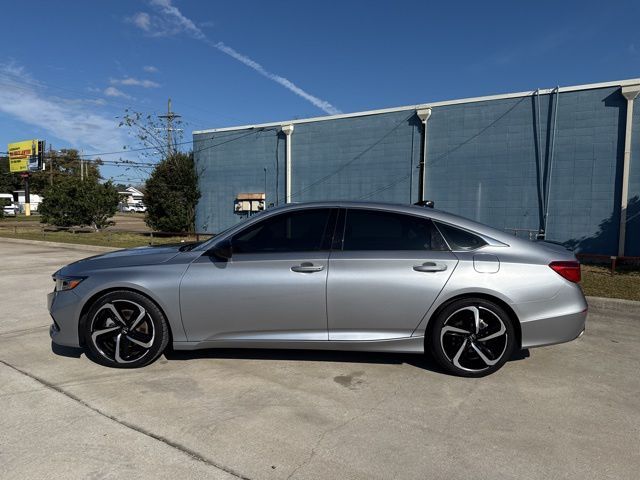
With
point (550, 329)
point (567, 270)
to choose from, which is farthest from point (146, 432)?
point (567, 270)

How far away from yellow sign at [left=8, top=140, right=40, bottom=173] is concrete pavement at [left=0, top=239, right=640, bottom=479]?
185 ft

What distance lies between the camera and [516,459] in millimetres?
2770

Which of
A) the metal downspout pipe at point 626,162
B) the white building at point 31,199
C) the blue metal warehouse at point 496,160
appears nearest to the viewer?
the metal downspout pipe at point 626,162

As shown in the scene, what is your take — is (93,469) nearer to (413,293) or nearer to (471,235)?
(413,293)

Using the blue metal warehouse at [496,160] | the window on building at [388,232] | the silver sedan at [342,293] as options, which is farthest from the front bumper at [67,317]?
the blue metal warehouse at [496,160]

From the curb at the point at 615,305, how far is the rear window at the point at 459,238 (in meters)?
3.84

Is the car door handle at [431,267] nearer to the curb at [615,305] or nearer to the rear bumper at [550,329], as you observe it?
the rear bumper at [550,329]

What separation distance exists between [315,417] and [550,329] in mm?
2180

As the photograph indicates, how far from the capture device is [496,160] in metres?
14.7

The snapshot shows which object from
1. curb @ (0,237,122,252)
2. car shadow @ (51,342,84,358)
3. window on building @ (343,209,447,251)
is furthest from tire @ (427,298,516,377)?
curb @ (0,237,122,252)

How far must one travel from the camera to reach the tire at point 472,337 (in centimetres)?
392

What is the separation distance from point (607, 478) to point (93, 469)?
293 centimetres

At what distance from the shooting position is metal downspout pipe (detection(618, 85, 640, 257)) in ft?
40.7

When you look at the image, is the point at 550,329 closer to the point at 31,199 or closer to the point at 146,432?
the point at 146,432
